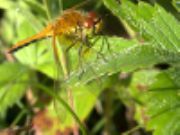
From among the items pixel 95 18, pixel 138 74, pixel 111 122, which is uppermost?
pixel 95 18

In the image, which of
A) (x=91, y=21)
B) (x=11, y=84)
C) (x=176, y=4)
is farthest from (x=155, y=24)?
(x=11, y=84)

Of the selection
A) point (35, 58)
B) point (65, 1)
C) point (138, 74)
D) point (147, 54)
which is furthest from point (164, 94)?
point (35, 58)

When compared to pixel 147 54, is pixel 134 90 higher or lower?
lower

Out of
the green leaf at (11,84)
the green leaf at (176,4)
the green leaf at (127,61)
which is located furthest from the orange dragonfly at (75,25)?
the green leaf at (11,84)

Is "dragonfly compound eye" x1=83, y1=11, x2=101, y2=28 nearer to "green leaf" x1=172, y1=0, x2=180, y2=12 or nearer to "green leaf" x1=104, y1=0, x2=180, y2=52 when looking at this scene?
"green leaf" x1=104, y1=0, x2=180, y2=52

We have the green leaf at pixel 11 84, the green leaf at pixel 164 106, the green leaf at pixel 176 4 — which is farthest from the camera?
the green leaf at pixel 11 84

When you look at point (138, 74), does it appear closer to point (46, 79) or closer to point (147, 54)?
point (46, 79)

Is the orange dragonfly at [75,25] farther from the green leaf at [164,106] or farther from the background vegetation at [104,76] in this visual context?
the green leaf at [164,106]

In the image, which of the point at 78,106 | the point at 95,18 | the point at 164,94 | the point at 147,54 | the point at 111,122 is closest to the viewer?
the point at 147,54

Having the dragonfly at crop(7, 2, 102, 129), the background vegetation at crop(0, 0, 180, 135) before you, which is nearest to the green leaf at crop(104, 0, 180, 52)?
the background vegetation at crop(0, 0, 180, 135)
